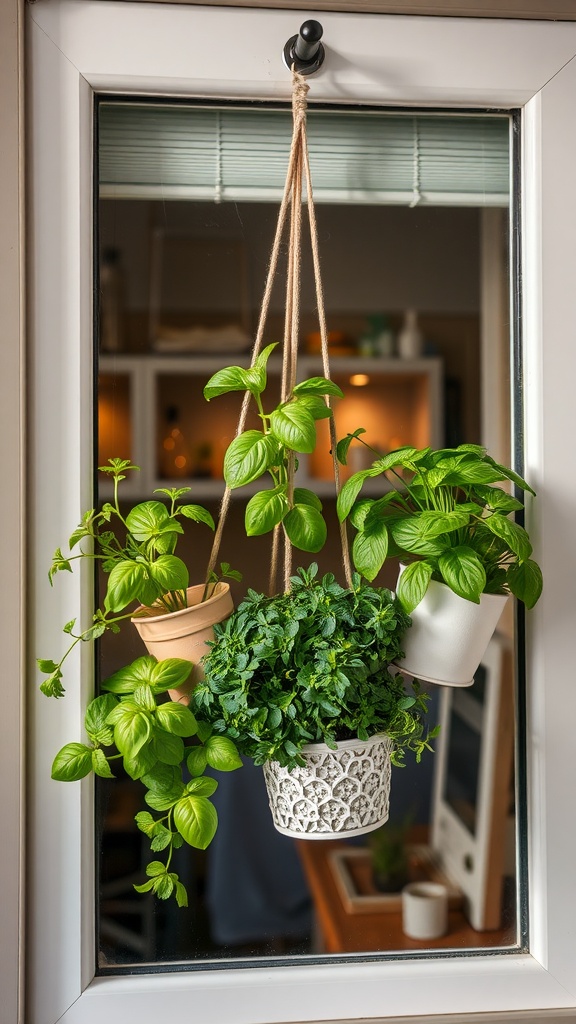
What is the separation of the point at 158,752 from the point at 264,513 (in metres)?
0.27

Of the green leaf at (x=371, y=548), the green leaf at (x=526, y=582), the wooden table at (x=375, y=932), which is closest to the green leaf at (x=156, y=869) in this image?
the wooden table at (x=375, y=932)

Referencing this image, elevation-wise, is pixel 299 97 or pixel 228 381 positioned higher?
pixel 299 97

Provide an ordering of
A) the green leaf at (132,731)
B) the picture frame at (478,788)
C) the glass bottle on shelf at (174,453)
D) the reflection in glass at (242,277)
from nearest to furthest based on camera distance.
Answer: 1. the green leaf at (132,731)
2. the reflection in glass at (242,277)
3. the picture frame at (478,788)
4. the glass bottle on shelf at (174,453)

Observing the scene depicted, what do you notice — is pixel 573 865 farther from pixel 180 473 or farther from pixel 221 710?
pixel 180 473

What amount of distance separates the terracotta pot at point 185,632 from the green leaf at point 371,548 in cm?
17

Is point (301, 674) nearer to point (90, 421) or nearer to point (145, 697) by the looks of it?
point (145, 697)

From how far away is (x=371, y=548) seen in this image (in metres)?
0.80

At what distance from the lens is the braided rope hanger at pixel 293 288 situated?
2.87 ft

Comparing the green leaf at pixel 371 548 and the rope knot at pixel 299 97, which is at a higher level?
the rope knot at pixel 299 97

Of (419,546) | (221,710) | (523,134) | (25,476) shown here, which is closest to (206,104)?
(523,134)

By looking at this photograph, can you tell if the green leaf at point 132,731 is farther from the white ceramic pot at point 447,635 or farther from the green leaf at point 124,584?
the white ceramic pot at point 447,635

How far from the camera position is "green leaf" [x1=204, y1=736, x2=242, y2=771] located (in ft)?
2.47

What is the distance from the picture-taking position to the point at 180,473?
1395mm

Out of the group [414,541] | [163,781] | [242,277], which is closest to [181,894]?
[163,781]
